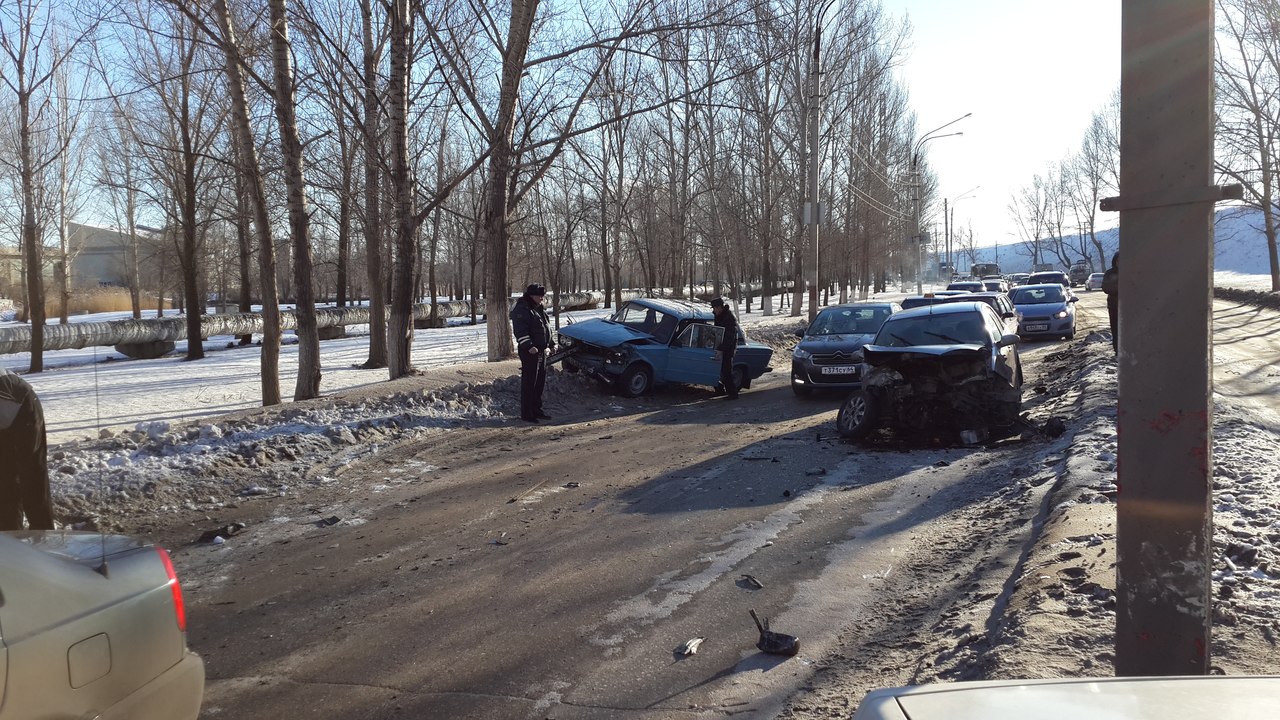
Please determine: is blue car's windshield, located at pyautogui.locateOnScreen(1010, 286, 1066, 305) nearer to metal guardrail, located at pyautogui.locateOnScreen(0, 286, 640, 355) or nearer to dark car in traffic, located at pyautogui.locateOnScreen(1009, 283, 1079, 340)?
dark car in traffic, located at pyautogui.locateOnScreen(1009, 283, 1079, 340)

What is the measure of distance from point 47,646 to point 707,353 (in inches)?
523

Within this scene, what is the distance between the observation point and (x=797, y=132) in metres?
36.9

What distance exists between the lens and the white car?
1829 millimetres

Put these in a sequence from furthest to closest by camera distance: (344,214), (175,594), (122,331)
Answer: (344,214), (122,331), (175,594)

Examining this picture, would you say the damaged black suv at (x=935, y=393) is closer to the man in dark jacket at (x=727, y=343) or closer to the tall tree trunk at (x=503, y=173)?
the man in dark jacket at (x=727, y=343)

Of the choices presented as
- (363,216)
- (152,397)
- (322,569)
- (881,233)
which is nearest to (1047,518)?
(322,569)

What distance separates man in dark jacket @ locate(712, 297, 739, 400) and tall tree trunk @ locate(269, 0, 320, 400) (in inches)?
264

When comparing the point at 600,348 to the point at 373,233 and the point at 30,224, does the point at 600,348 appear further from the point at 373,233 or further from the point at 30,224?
the point at 30,224

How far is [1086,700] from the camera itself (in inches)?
75.0

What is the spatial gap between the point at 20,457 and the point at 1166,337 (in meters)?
6.47

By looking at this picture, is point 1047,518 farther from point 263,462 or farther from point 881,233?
point 881,233

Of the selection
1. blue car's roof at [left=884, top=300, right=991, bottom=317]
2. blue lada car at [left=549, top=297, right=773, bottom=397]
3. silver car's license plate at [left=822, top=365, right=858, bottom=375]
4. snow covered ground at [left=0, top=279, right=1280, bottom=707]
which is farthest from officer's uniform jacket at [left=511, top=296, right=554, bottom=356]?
blue car's roof at [left=884, top=300, right=991, bottom=317]

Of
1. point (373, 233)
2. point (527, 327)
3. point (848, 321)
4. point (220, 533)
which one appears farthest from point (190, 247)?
point (220, 533)

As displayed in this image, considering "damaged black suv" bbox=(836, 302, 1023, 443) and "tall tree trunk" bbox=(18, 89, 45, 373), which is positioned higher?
"tall tree trunk" bbox=(18, 89, 45, 373)
